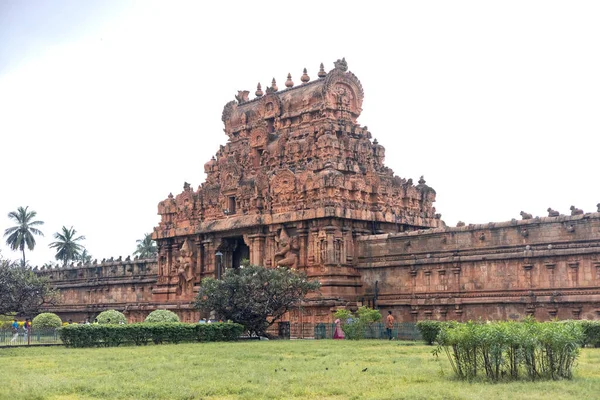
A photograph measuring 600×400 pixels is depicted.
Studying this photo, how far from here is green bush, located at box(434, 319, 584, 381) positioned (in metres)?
15.4

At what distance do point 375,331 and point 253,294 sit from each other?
16.4 feet

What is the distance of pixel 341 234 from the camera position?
37.2m

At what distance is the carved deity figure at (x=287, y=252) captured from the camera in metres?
38.1

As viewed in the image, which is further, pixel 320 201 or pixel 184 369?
pixel 320 201

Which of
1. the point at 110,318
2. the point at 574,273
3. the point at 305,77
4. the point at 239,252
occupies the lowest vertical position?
the point at 110,318

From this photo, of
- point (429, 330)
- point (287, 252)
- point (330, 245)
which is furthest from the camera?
point (287, 252)

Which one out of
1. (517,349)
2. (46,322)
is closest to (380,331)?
(517,349)

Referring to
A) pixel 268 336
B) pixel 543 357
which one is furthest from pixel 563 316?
pixel 543 357

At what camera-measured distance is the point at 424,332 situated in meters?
27.3

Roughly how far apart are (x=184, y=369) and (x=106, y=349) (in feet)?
27.8

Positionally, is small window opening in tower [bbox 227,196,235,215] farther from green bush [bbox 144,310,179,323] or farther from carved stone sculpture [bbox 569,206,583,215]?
carved stone sculpture [bbox 569,206,583,215]

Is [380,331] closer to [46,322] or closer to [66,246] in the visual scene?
[46,322]

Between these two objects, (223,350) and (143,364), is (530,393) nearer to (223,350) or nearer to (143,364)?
(143,364)

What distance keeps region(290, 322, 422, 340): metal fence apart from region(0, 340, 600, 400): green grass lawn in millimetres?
5675
